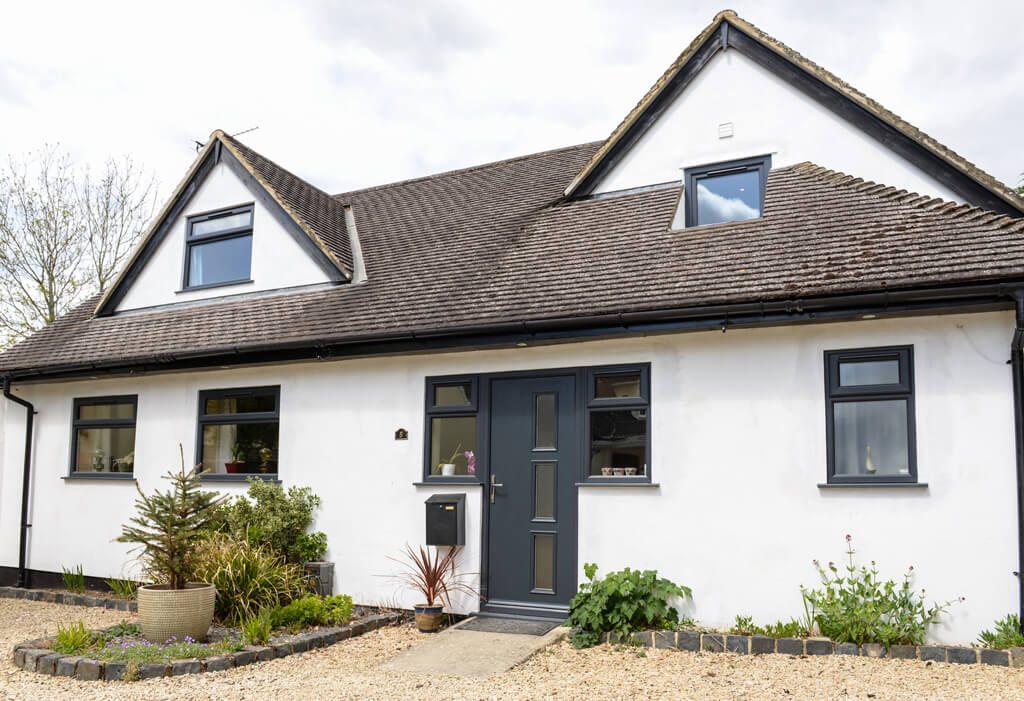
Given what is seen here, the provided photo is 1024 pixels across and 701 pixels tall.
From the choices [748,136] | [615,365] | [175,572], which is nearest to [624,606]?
[615,365]

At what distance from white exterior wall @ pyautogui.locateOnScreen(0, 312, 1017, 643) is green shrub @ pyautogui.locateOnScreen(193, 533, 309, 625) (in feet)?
3.94

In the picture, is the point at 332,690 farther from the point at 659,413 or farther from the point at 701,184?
the point at 701,184

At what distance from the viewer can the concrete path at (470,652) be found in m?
7.31

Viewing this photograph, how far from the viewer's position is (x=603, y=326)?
8.91m

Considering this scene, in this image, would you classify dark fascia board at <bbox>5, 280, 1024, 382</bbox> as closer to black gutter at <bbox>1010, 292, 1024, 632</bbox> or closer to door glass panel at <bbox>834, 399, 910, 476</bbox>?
black gutter at <bbox>1010, 292, 1024, 632</bbox>

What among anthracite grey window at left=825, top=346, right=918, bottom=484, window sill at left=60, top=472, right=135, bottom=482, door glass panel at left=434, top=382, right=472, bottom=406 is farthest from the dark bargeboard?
window sill at left=60, top=472, right=135, bottom=482

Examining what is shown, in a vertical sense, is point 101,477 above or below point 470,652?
above

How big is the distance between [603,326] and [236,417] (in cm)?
559

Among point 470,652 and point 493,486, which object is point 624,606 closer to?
point 470,652

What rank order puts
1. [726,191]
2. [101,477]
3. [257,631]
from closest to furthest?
[257,631]
[726,191]
[101,477]

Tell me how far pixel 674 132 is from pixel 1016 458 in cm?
573

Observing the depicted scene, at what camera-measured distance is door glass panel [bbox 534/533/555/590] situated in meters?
9.12

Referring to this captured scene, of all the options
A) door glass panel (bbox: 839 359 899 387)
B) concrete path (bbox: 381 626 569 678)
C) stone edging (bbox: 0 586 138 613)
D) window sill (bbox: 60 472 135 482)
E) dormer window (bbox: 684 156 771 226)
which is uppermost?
dormer window (bbox: 684 156 771 226)

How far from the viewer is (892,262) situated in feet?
25.9
